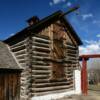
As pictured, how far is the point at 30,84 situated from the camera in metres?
15.8

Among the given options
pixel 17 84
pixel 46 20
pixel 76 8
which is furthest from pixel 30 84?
pixel 76 8

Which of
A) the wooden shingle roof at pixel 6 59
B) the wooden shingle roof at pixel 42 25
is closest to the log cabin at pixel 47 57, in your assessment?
the wooden shingle roof at pixel 42 25

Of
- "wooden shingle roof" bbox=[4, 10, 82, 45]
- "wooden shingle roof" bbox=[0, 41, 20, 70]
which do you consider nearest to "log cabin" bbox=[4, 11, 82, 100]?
"wooden shingle roof" bbox=[4, 10, 82, 45]

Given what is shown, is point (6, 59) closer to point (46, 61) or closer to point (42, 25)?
point (46, 61)

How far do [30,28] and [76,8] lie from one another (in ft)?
13.1

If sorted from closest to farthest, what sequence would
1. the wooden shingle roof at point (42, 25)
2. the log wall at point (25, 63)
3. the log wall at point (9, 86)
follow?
the log wall at point (9, 86) → the log wall at point (25, 63) → the wooden shingle roof at point (42, 25)

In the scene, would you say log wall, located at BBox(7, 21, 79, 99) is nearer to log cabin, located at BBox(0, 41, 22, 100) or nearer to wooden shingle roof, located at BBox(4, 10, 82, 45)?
wooden shingle roof, located at BBox(4, 10, 82, 45)

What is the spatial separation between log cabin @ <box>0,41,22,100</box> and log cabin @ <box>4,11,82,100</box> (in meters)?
0.48

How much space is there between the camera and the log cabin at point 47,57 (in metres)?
16.2

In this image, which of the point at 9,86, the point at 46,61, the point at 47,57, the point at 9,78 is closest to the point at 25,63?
the point at 9,78

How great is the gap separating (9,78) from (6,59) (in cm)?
188

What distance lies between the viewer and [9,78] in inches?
620

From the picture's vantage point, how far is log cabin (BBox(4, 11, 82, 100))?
16.2 m

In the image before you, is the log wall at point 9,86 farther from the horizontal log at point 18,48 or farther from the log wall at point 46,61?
the horizontal log at point 18,48
